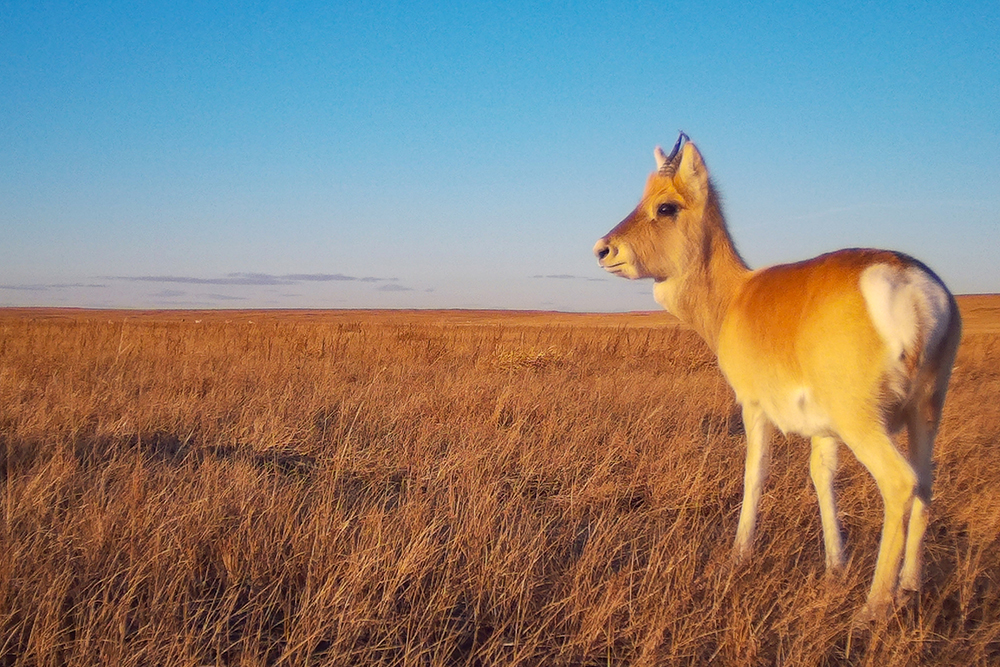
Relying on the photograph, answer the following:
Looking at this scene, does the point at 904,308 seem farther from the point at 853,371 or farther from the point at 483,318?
the point at 483,318

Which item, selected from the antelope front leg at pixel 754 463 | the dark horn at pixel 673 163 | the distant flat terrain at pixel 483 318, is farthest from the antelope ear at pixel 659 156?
the distant flat terrain at pixel 483 318

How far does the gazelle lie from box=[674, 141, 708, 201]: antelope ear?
73cm

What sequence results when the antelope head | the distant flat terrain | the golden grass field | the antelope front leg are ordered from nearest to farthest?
the golden grass field, the antelope front leg, the antelope head, the distant flat terrain

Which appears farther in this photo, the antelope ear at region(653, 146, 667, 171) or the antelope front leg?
the antelope ear at region(653, 146, 667, 171)

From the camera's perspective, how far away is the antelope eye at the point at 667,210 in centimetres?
473

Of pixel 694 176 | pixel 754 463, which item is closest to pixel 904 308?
pixel 754 463

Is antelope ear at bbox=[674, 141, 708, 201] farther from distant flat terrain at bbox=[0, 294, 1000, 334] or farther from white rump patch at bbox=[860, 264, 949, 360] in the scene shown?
distant flat terrain at bbox=[0, 294, 1000, 334]

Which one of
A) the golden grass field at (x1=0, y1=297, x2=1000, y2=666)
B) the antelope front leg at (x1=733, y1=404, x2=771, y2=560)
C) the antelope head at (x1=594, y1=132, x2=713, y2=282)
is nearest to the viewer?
the golden grass field at (x1=0, y1=297, x2=1000, y2=666)

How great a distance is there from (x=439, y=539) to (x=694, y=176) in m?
2.97

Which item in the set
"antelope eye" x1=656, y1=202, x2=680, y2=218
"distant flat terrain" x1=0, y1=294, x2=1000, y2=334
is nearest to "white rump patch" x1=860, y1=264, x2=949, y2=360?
"antelope eye" x1=656, y1=202, x2=680, y2=218

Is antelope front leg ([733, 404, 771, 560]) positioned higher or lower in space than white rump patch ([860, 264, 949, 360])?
lower

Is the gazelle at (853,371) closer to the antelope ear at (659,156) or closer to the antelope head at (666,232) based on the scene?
the antelope head at (666,232)

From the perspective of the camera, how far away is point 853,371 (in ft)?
10.4

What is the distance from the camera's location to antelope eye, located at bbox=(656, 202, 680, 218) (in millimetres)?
4727
